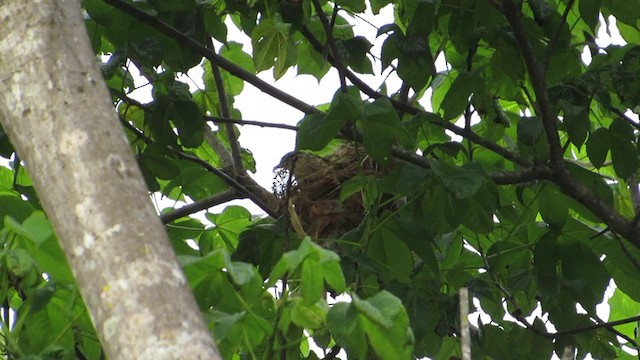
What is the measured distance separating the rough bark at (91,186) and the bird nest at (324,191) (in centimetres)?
238

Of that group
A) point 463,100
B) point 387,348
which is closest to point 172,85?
point 463,100

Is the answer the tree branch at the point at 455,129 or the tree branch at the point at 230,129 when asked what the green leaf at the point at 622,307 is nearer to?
the tree branch at the point at 455,129

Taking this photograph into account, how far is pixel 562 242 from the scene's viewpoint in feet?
11.2

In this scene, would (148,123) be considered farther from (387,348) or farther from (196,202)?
(387,348)

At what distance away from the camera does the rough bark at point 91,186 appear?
1.42 m

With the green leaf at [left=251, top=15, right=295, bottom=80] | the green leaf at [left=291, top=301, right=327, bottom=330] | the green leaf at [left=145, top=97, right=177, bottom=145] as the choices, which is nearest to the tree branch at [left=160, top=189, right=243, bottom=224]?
the green leaf at [left=145, top=97, right=177, bottom=145]

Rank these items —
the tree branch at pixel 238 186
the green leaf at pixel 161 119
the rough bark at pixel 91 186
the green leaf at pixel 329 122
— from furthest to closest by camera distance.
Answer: the tree branch at pixel 238 186 → the green leaf at pixel 161 119 → the green leaf at pixel 329 122 → the rough bark at pixel 91 186

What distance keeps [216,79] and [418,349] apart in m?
1.34

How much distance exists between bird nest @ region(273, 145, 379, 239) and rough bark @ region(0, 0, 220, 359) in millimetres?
2377

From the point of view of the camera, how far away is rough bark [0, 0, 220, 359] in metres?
1.42

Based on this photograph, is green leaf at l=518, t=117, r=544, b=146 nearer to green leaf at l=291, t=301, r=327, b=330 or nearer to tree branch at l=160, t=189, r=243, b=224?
tree branch at l=160, t=189, r=243, b=224

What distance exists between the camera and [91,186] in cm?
156

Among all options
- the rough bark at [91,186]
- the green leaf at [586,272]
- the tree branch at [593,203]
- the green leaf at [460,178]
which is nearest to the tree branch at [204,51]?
the green leaf at [460,178]

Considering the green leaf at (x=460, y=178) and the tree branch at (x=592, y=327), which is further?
the tree branch at (x=592, y=327)
